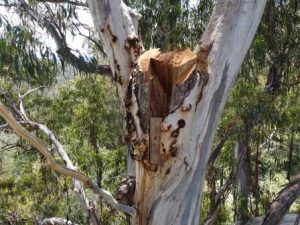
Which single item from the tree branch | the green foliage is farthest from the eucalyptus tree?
the green foliage

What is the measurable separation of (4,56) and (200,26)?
149cm

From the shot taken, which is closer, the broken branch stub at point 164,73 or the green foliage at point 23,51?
the broken branch stub at point 164,73

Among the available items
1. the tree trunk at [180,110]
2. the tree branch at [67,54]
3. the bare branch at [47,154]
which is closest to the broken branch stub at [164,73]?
the tree trunk at [180,110]

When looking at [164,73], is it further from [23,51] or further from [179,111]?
[23,51]

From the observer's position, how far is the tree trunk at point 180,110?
5.15ft

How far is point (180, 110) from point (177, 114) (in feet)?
0.06

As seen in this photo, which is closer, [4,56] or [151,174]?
[151,174]

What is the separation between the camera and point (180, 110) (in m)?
1.56

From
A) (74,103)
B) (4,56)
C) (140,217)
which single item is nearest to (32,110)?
(74,103)

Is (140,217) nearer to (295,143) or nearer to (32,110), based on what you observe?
(32,110)

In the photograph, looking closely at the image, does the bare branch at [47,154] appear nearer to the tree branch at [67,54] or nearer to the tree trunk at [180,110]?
the tree trunk at [180,110]

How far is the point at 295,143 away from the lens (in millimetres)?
6469

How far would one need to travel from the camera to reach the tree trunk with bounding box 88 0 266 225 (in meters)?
1.57

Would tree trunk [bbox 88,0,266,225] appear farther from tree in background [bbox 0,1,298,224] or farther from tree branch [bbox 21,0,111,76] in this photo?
tree branch [bbox 21,0,111,76]
